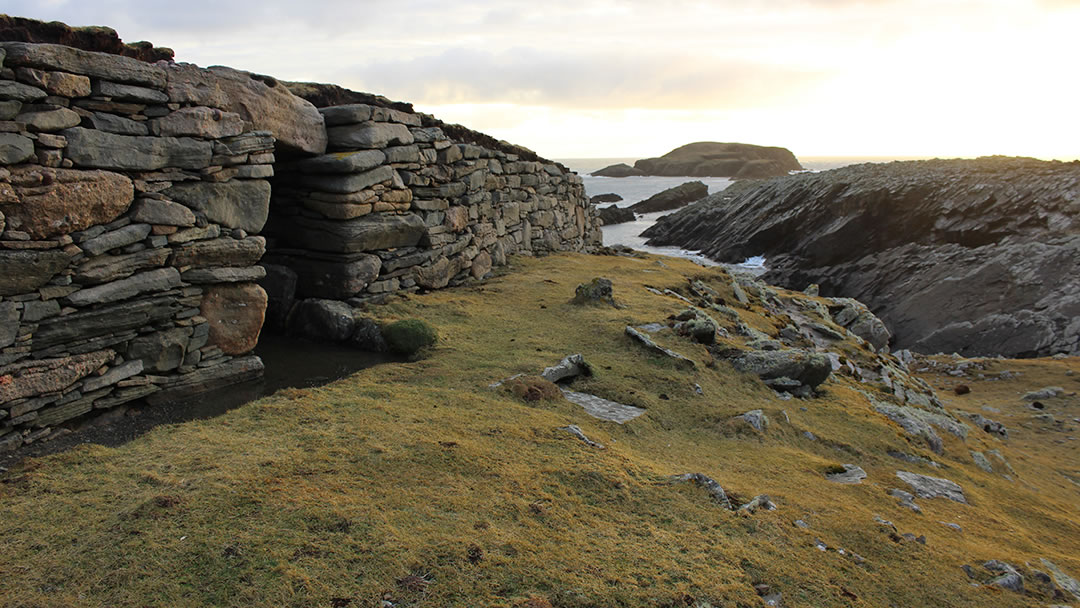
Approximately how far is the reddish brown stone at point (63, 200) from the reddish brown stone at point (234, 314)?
1.93 m

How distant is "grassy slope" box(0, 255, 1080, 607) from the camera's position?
5652mm

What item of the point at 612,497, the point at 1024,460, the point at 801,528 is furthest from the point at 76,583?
the point at 1024,460

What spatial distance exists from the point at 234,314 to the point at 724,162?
15623 centimetres

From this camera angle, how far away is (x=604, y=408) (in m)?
10.5

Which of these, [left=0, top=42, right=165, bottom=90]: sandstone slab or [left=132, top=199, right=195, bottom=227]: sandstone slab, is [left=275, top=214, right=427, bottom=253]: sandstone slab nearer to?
[left=132, top=199, right=195, bottom=227]: sandstone slab

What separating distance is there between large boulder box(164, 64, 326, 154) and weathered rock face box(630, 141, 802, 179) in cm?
13505

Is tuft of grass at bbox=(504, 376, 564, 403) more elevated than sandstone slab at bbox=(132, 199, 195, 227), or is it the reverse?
sandstone slab at bbox=(132, 199, 195, 227)

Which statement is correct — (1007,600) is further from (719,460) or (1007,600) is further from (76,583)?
(76,583)

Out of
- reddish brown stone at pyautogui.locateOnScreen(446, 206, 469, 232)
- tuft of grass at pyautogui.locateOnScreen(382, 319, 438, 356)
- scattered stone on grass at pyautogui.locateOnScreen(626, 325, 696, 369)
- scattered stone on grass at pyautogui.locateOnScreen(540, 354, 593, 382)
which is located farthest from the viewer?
reddish brown stone at pyautogui.locateOnScreen(446, 206, 469, 232)

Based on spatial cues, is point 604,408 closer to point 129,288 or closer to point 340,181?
point 129,288

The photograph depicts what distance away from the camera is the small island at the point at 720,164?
145663 mm

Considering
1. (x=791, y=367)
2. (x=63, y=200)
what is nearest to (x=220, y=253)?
(x=63, y=200)

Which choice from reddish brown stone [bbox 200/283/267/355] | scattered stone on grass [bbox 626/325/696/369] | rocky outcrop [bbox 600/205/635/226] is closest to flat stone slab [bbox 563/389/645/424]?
scattered stone on grass [bbox 626/325/696/369]

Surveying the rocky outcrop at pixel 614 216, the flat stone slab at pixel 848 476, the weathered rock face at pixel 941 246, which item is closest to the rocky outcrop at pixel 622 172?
the rocky outcrop at pixel 614 216
